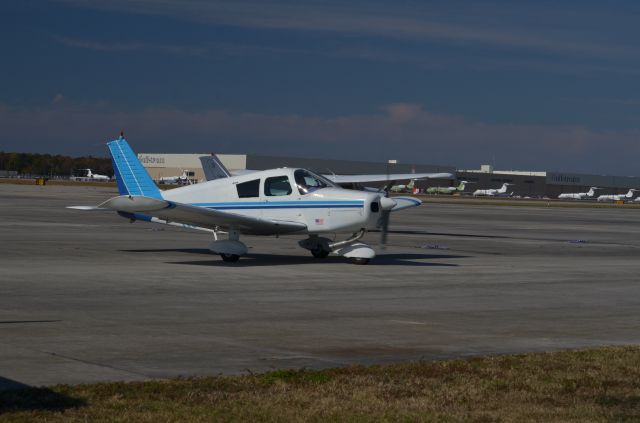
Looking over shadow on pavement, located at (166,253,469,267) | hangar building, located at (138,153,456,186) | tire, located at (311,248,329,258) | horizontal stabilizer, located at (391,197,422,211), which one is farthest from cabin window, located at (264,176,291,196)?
hangar building, located at (138,153,456,186)

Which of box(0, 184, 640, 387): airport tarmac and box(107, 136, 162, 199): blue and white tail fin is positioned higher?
box(107, 136, 162, 199): blue and white tail fin

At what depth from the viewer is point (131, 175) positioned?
24.2 m

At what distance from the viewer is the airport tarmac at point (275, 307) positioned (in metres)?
10.3

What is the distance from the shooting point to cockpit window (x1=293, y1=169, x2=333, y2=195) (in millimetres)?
22234

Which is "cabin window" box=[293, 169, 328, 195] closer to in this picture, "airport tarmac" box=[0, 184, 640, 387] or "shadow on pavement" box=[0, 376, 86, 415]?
"airport tarmac" box=[0, 184, 640, 387]

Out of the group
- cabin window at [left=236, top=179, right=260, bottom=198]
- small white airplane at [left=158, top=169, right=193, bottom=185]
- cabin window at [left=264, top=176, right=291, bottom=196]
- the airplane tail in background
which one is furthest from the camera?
small white airplane at [left=158, top=169, right=193, bottom=185]

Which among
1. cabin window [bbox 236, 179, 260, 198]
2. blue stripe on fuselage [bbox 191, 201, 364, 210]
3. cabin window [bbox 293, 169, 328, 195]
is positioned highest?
cabin window [bbox 293, 169, 328, 195]

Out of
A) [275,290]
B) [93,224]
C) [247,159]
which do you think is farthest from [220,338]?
[247,159]

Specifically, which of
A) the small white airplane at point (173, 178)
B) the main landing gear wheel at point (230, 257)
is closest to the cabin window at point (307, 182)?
the main landing gear wheel at point (230, 257)

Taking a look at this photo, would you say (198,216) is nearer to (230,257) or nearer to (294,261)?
(230,257)

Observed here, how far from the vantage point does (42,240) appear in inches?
1085

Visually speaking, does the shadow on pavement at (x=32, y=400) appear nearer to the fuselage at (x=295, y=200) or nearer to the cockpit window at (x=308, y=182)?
the fuselage at (x=295, y=200)

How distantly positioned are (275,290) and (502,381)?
810cm

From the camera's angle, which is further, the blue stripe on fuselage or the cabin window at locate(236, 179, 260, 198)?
the cabin window at locate(236, 179, 260, 198)
